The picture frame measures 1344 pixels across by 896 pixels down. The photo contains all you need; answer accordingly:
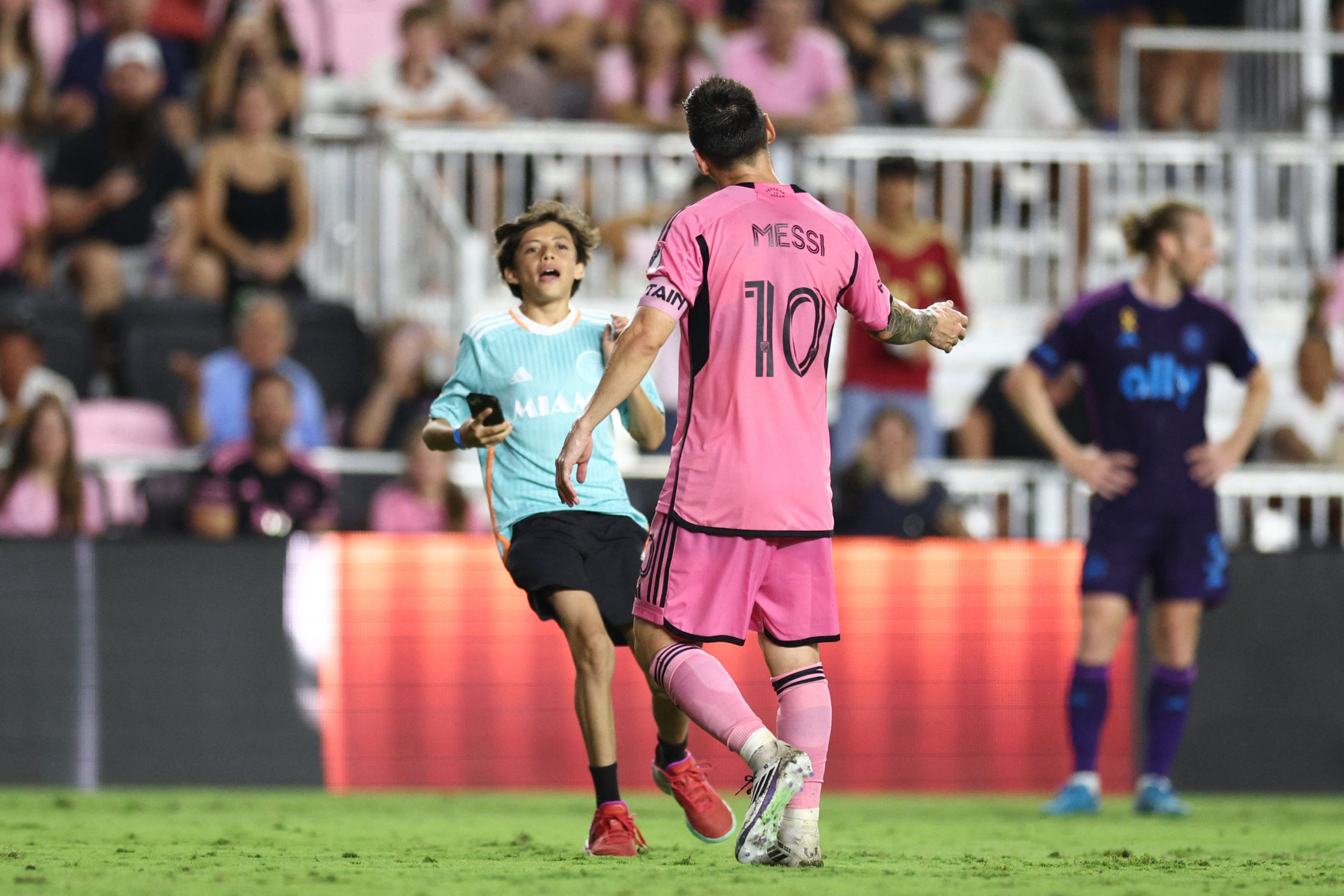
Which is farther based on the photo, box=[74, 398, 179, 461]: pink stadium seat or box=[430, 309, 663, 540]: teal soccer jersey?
box=[74, 398, 179, 461]: pink stadium seat

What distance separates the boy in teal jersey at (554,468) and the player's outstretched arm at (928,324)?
855 mm

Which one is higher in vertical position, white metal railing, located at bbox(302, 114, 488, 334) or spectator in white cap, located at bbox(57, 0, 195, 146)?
spectator in white cap, located at bbox(57, 0, 195, 146)

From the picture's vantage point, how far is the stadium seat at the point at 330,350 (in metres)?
11.7

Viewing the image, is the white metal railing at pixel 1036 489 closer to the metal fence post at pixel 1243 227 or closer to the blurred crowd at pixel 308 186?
the blurred crowd at pixel 308 186

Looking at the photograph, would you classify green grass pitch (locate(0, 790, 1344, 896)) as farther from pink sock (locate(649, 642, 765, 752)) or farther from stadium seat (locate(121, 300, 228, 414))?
stadium seat (locate(121, 300, 228, 414))

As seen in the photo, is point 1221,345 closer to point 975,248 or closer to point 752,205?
point 752,205

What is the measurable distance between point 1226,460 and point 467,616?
369 cm

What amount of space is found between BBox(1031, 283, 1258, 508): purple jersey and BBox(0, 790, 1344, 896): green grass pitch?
4.76ft

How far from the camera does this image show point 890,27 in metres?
14.4

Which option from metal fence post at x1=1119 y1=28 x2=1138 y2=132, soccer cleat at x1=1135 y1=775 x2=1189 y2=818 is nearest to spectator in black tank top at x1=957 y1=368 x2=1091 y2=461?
metal fence post at x1=1119 y1=28 x2=1138 y2=132

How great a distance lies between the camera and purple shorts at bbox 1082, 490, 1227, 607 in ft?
26.7

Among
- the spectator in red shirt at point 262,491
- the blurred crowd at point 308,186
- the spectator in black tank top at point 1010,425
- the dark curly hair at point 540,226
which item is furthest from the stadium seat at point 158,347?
the dark curly hair at point 540,226

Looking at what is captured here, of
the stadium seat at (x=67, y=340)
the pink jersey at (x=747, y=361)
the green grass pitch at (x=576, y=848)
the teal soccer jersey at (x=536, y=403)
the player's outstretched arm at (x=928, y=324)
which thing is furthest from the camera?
the stadium seat at (x=67, y=340)

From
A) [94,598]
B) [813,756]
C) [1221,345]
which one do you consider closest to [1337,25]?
[1221,345]
